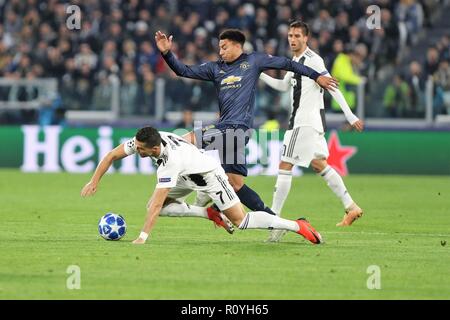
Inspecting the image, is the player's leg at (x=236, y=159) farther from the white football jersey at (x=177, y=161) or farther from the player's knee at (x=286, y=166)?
the player's knee at (x=286, y=166)

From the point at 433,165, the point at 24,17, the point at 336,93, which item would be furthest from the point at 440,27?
the point at 336,93

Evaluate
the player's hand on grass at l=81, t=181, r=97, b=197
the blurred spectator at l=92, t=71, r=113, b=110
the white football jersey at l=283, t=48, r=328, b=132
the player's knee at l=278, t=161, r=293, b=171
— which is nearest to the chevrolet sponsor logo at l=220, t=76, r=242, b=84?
the white football jersey at l=283, t=48, r=328, b=132

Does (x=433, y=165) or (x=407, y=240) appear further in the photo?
(x=433, y=165)

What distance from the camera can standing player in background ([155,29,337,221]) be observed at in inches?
506

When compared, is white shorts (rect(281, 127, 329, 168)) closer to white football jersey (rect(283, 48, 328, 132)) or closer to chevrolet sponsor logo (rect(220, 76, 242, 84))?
white football jersey (rect(283, 48, 328, 132))

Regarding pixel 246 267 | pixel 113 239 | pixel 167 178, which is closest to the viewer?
pixel 246 267

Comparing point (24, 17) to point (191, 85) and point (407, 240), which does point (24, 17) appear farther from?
point (407, 240)

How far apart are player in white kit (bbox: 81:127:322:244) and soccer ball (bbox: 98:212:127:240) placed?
512 mm

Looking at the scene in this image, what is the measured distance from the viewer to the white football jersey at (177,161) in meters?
11.9

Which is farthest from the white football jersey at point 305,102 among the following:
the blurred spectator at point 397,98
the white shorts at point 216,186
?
the blurred spectator at point 397,98

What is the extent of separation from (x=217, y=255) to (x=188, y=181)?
110 cm

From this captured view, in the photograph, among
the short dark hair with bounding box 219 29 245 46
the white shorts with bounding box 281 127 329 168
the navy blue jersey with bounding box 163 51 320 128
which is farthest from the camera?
the white shorts with bounding box 281 127 329 168

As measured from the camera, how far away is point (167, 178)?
11875 mm
